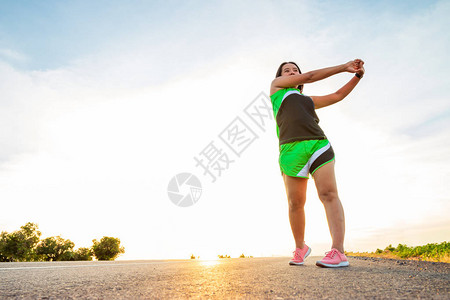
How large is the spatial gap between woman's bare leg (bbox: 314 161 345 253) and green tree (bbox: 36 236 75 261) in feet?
146

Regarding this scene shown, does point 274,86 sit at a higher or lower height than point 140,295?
higher

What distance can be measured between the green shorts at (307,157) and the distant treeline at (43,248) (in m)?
39.6

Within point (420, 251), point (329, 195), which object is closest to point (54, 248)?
point (420, 251)

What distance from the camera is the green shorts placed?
3.46 meters

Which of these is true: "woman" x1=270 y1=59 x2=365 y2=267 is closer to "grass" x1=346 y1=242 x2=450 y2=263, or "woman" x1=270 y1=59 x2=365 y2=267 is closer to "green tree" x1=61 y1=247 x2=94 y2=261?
"grass" x1=346 y1=242 x2=450 y2=263

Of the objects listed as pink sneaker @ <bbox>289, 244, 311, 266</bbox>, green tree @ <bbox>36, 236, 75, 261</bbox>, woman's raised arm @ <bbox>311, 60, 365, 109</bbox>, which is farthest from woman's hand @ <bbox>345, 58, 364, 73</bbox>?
green tree @ <bbox>36, 236, 75, 261</bbox>

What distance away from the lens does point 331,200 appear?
3.38 m

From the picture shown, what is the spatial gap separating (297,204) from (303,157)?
55cm

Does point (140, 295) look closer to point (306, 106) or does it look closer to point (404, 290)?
point (404, 290)

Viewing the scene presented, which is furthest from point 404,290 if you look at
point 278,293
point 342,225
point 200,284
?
point 342,225

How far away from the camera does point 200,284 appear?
2.05m

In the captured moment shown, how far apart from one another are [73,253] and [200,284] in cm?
4527

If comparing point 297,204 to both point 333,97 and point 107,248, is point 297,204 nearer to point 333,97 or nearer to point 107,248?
point 333,97

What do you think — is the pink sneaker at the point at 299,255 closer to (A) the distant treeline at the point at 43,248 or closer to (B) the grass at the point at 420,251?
(B) the grass at the point at 420,251
